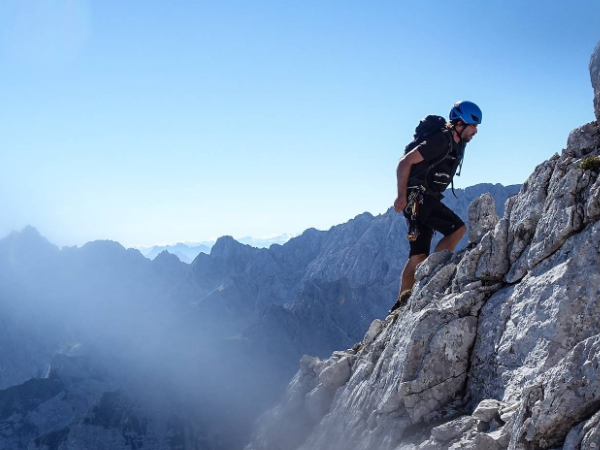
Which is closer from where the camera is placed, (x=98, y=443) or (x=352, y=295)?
(x=98, y=443)

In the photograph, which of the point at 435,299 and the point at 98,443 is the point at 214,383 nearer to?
the point at 98,443

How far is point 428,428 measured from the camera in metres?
8.80

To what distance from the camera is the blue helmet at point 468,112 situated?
1195 cm

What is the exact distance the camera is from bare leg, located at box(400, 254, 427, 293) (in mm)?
14414

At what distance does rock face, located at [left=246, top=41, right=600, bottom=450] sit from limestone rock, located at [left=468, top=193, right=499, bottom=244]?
0.04m

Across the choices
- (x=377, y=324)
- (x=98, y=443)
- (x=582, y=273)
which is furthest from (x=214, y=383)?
(x=582, y=273)

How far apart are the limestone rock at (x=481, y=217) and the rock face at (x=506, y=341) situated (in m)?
0.04

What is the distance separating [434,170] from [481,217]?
1.86 metres

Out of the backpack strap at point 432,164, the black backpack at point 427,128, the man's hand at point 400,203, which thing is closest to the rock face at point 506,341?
the backpack strap at point 432,164

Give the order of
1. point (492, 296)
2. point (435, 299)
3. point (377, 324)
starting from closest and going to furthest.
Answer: point (492, 296), point (435, 299), point (377, 324)

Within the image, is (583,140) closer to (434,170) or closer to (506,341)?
(434,170)

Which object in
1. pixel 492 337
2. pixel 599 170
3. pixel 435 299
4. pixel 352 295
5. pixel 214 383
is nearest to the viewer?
pixel 599 170

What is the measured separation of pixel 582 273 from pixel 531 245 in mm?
1635

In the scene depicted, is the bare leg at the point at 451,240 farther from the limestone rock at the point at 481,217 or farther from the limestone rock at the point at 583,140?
the limestone rock at the point at 583,140
